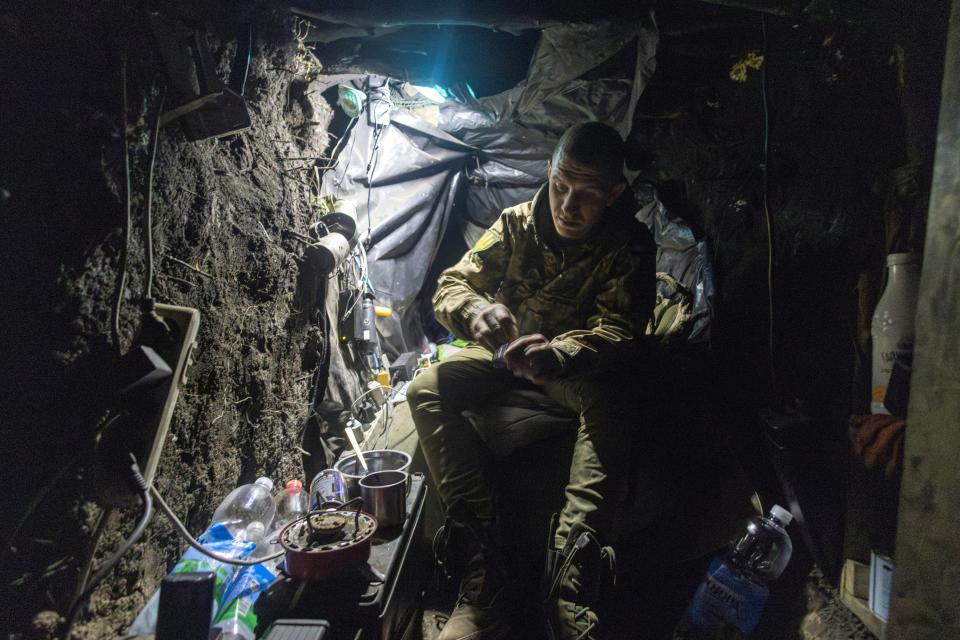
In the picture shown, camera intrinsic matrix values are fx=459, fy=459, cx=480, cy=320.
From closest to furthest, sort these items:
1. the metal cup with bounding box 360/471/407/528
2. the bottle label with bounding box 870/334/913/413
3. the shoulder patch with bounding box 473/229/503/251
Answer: the bottle label with bounding box 870/334/913/413 → the metal cup with bounding box 360/471/407/528 → the shoulder patch with bounding box 473/229/503/251

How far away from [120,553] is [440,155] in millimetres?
3825

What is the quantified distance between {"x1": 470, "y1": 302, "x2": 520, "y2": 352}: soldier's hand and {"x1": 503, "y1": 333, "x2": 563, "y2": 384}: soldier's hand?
0.10 m

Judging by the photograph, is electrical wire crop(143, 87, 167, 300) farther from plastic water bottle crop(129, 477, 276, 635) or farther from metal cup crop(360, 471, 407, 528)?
metal cup crop(360, 471, 407, 528)

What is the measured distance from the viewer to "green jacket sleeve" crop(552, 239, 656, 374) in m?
2.00

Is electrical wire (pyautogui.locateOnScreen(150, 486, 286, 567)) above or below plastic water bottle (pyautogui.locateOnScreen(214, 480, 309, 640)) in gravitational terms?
above

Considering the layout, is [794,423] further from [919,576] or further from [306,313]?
[306,313]

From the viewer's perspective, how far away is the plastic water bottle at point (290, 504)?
1999mm

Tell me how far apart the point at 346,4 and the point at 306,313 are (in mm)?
1469

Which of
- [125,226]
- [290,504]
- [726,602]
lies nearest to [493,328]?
[290,504]

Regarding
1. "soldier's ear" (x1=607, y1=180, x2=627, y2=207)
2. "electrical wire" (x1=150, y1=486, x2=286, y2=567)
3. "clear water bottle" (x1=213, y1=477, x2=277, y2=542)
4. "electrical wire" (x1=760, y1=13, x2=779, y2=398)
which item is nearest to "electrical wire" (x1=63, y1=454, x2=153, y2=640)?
"electrical wire" (x1=150, y1=486, x2=286, y2=567)

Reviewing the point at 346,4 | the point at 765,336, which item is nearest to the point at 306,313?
the point at 346,4

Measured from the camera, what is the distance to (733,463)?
2.11m

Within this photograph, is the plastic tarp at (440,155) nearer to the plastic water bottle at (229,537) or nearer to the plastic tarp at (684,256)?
the plastic tarp at (684,256)

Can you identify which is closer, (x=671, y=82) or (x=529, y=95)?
(x=671, y=82)
